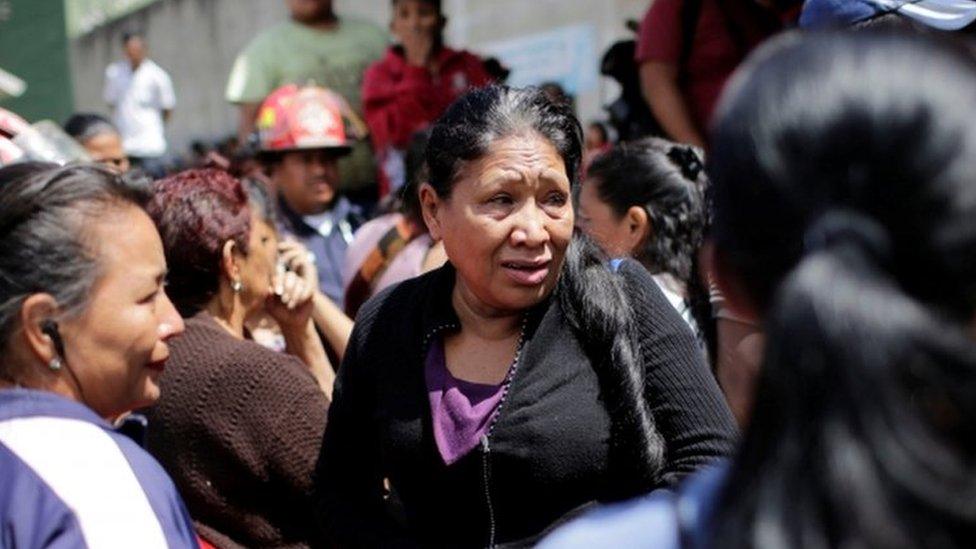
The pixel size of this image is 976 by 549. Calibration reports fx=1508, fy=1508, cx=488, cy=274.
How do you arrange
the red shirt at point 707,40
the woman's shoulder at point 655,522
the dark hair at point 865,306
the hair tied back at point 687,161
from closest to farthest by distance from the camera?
the dark hair at point 865,306, the woman's shoulder at point 655,522, the hair tied back at point 687,161, the red shirt at point 707,40

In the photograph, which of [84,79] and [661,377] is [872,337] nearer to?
[661,377]

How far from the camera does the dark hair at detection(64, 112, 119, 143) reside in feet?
24.1

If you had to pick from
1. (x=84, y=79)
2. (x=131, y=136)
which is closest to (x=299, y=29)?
(x=131, y=136)

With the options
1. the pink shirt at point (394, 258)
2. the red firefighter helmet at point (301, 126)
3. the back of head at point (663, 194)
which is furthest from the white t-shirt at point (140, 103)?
the back of head at point (663, 194)

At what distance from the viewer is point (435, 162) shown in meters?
3.16

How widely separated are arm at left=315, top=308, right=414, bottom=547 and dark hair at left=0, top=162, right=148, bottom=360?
78 cm

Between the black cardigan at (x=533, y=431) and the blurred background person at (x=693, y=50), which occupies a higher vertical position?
the blurred background person at (x=693, y=50)

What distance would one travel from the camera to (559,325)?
3.01m

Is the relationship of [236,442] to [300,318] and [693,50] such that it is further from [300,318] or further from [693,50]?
[693,50]

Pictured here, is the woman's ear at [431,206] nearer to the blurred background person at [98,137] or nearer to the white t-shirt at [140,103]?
the blurred background person at [98,137]

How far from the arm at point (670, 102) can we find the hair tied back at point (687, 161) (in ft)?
3.97

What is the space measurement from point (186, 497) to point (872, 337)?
2.62 metres

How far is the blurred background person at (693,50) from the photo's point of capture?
17.7ft

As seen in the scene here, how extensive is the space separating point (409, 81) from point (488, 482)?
13.7 ft
